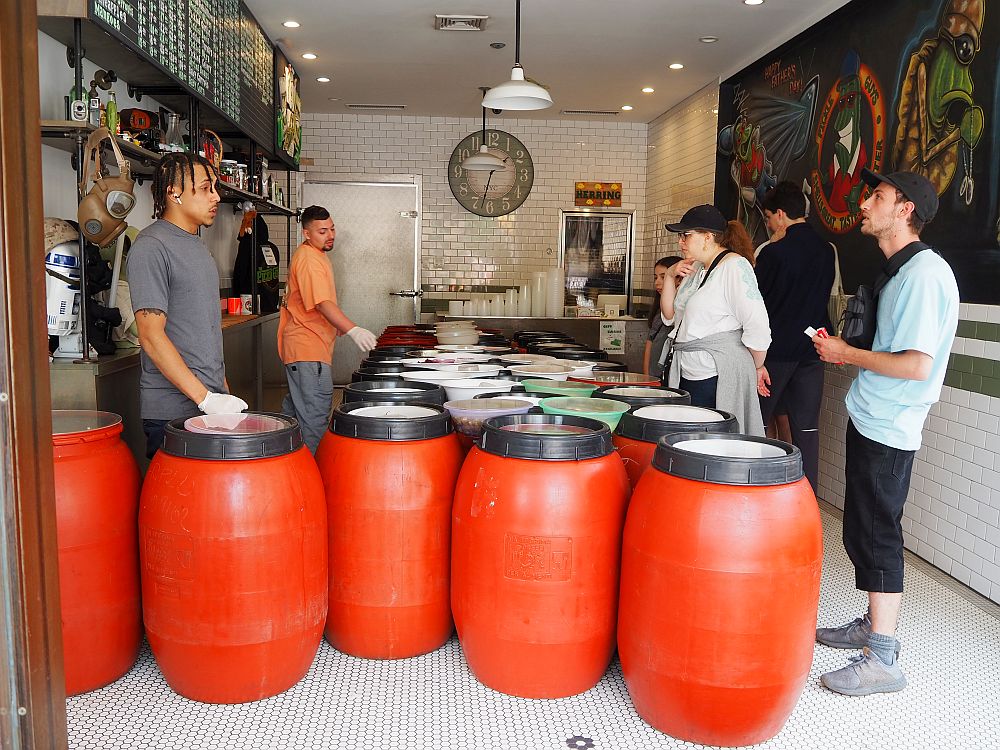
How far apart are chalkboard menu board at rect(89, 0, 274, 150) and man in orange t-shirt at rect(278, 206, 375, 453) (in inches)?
41.0

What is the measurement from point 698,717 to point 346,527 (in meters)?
1.11

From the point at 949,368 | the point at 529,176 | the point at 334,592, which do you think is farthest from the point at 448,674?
the point at 529,176

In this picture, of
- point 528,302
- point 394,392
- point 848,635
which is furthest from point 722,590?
point 528,302

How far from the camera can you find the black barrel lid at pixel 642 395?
2.93 metres

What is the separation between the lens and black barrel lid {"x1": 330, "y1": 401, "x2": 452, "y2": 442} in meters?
2.41

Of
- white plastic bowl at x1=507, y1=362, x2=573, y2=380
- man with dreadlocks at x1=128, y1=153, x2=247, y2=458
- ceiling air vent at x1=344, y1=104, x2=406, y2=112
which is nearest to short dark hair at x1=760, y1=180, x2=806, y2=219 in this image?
white plastic bowl at x1=507, y1=362, x2=573, y2=380

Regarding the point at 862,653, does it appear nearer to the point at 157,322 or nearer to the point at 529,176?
the point at 157,322

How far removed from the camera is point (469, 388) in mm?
3111

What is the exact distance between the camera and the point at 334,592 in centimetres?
252

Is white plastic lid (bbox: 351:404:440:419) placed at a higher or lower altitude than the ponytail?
lower

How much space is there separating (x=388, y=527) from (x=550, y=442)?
1.97 ft

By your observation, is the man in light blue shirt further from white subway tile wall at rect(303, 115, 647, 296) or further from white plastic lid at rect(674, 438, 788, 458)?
white subway tile wall at rect(303, 115, 647, 296)

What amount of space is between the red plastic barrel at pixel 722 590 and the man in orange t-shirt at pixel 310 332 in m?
2.63

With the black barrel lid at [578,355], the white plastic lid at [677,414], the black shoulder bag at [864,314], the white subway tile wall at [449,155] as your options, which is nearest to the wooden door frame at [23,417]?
the white plastic lid at [677,414]
